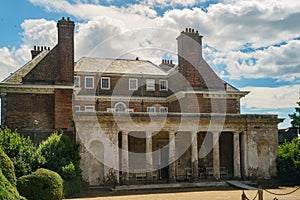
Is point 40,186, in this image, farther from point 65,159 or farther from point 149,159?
point 149,159

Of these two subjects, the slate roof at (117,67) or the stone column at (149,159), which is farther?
the slate roof at (117,67)

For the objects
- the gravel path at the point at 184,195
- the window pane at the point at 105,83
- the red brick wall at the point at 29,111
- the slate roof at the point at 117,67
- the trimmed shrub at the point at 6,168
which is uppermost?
the slate roof at the point at 117,67

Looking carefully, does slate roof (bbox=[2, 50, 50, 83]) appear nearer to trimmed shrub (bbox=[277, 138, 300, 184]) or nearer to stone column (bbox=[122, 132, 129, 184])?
stone column (bbox=[122, 132, 129, 184])

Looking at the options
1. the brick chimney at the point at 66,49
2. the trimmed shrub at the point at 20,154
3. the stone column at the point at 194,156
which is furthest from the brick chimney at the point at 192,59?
the trimmed shrub at the point at 20,154

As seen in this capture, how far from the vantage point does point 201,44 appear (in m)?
41.4

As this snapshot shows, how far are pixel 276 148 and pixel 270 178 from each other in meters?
2.67

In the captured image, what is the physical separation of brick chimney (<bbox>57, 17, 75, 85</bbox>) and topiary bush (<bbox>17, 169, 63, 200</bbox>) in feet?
55.1

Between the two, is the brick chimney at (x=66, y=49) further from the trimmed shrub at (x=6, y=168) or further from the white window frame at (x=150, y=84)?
the trimmed shrub at (x=6, y=168)

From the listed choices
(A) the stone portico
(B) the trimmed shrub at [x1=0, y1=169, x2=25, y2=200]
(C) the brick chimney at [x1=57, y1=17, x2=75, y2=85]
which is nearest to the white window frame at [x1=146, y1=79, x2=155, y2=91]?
(A) the stone portico

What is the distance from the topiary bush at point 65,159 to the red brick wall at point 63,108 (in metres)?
7.45

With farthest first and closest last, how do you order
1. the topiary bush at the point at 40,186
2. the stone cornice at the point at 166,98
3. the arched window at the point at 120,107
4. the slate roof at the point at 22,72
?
the arched window at the point at 120,107 < the stone cornice at the point at 166,98 < the slate roof at the point at 22,72 < the topiary bush at the point at 40,186

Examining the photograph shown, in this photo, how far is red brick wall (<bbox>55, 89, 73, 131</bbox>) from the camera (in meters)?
35.3

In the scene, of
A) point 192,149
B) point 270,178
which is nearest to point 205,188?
point 192,149

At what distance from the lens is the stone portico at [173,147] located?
96.0 ft
